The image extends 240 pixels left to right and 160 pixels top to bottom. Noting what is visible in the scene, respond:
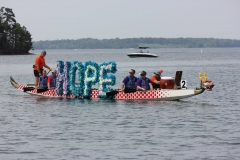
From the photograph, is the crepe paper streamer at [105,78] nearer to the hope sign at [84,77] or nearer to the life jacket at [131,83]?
the hope sign at [84,77]

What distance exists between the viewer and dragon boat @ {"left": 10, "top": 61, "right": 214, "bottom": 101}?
1459 inches

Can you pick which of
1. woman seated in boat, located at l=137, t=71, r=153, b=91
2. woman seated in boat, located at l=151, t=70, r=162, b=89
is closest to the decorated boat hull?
woman seated in boat, located at l=137, t=71, r=153, b=91

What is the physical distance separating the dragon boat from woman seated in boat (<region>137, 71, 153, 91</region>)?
0.85 feet

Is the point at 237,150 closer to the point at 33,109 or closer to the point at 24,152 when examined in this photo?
the point at 24,152

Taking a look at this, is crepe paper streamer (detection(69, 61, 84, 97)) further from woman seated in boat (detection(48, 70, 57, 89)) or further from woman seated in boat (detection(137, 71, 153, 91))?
woman seated in boat (detection(137, 71, 153, 91))

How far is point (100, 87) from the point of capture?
39.3 meters

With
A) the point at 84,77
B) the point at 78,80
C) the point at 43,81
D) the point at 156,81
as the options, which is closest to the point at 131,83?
the point at 156,81

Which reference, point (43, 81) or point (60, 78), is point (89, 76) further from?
point (43, 81)

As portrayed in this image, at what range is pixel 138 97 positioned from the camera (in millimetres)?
38062

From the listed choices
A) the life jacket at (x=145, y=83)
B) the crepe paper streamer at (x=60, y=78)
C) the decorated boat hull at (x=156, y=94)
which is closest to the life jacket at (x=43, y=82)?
the crepe paper streamer at (x=60, y=78)

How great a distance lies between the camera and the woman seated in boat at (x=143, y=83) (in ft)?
123

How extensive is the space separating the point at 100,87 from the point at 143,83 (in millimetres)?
2958

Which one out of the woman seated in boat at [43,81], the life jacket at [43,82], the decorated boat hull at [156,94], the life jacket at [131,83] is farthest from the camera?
the life jacket at [43,82]

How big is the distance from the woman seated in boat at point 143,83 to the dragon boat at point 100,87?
0.85 ft
